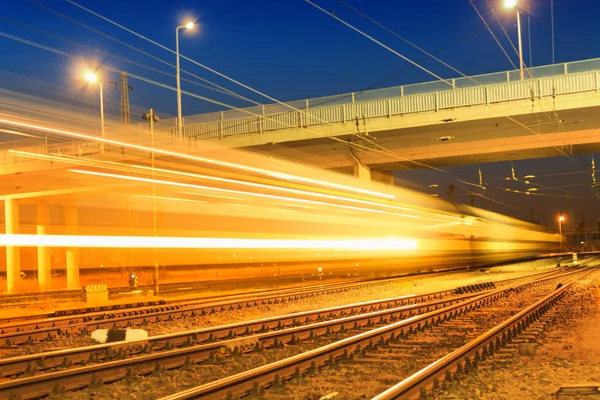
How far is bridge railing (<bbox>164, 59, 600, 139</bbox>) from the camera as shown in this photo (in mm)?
27422

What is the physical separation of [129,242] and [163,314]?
2703 millimetres

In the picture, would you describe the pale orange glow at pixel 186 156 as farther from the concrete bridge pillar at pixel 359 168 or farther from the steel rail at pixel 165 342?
the concrete bridge pillar at pixel 359 168

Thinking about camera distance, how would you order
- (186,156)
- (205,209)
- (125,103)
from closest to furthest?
(186,156) → (205,209) → (125,103)

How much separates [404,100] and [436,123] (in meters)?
1.80

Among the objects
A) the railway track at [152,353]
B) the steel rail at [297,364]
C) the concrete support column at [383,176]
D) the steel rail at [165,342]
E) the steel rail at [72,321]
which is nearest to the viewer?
the steel rail at [297,364]

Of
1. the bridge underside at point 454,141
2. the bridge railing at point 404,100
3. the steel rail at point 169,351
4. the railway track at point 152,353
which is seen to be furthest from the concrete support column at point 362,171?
the railway track at point 152,353

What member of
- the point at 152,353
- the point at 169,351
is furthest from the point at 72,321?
the point at 169,351

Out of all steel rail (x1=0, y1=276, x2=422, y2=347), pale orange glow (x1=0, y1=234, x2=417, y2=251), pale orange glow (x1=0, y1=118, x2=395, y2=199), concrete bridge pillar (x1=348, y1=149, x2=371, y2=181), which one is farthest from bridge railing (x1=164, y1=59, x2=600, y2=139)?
pale orange glow (x1=0, y1=234, x2=417, y2=251)

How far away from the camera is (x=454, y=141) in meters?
32.4

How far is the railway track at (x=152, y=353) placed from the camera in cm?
853

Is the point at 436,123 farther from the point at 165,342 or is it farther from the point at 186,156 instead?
the point at 165,342

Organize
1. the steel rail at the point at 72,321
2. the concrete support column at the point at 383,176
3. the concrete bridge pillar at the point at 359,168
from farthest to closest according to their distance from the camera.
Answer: the concrete support column at the point at 383,176, the concrete bridge pillar at the point at 359,168, the steel rail at the point at 72,321

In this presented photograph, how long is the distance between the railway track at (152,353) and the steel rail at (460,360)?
3.01 metres

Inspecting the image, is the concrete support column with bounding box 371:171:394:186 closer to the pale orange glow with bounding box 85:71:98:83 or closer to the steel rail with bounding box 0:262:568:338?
the steel rail with bounding box 0:262:568:338
